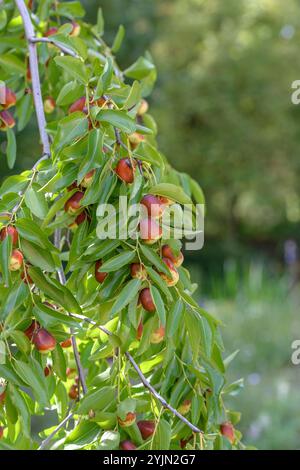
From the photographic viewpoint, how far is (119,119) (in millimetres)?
905

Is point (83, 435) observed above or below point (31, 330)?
below

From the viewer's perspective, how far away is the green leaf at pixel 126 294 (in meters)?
0.87

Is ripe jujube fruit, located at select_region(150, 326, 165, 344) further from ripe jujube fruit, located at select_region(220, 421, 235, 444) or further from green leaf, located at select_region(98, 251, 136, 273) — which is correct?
ripe jujube fruit, located at select_region(220, 421, 235, 444)

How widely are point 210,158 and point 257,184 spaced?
2.21ft

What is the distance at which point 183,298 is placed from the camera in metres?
0.95

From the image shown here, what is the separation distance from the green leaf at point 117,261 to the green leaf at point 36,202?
4.1 inches

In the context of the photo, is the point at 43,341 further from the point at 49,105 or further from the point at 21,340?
the point at 49,105

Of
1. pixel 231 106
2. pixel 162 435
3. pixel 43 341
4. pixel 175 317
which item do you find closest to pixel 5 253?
pixel 43 341

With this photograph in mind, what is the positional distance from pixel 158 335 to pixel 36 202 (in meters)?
0.25

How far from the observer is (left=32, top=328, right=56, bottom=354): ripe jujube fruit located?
921 millimetres

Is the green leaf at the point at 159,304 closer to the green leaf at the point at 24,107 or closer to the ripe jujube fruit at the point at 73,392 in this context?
the ripe jujube fruit at the point at 73,392

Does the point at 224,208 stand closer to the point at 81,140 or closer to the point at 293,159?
the point at 293,159

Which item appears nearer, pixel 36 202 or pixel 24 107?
pixel 36 202

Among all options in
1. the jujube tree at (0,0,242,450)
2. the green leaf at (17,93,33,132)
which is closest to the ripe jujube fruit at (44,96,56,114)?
the green leaf at (17,93,33,132)
